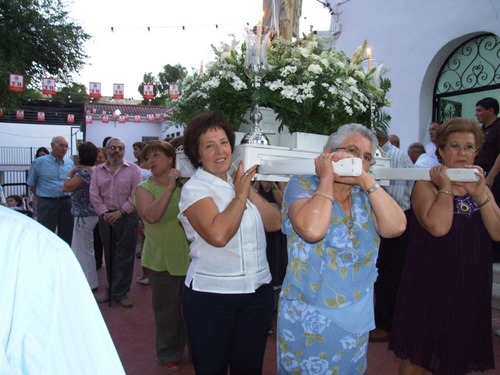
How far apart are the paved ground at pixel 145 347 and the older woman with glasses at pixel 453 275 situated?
1.15 m

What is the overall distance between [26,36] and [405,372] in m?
20.2

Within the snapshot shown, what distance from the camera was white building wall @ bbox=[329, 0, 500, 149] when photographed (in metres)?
7.11

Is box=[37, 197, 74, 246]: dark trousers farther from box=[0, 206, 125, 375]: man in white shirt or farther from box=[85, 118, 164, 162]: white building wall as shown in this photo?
box=[85, 118, 164, 162]: white building wall

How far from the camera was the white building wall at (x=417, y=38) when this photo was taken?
711cm

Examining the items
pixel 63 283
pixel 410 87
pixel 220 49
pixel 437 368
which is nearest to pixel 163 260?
pixel 220 49

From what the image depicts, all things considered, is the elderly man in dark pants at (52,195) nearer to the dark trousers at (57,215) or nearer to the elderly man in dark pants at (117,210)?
the dark trousers at (57,215)

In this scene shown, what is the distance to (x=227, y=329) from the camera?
7.27 feet

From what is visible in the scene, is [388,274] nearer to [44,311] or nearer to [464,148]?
[464,148]

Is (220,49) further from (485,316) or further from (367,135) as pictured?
(485,316)

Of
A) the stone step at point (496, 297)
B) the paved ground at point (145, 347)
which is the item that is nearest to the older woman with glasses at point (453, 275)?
the paved ground at point (145, 347)

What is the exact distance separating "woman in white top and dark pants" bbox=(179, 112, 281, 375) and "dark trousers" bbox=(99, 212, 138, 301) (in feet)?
10.6

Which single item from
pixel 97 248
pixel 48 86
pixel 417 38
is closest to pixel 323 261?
pixel 97 248

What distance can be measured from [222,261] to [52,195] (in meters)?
5.23

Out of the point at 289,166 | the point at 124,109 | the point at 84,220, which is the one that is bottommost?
the point at 84,220
